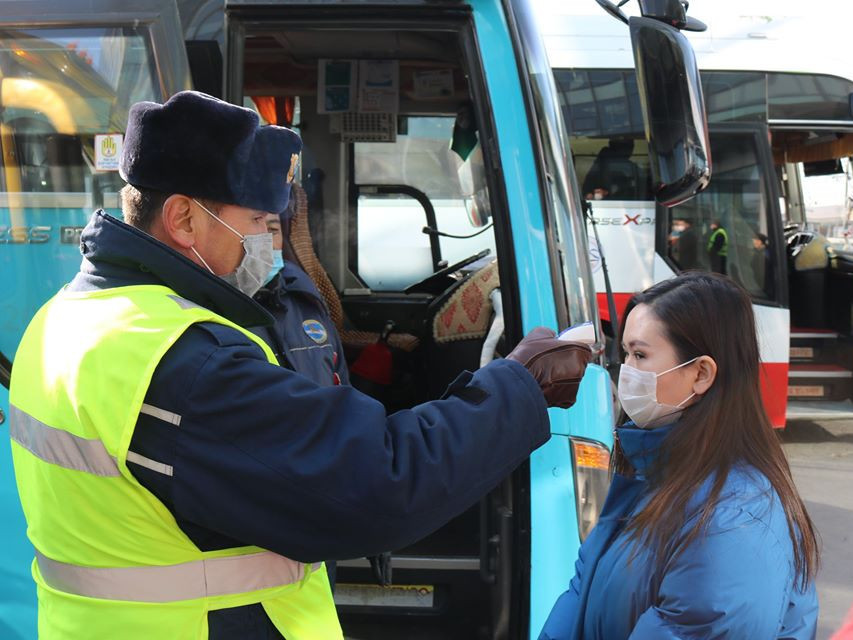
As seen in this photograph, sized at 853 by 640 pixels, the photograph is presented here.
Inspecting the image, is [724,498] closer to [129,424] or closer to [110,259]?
[129,424]

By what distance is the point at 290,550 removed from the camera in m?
1.25

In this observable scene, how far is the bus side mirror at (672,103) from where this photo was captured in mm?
2443

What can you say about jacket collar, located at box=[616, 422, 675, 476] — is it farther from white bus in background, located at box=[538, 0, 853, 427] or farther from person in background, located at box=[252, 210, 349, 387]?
white bus in background, located at box=[538, 0, 853, 427]

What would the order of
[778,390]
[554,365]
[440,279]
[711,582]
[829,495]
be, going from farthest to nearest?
[778,390] < [829,495] < [440,279] < [554,365] < [711,582]

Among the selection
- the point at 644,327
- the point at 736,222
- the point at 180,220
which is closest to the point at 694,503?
the point at 644,327

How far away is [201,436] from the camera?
46.6 inches

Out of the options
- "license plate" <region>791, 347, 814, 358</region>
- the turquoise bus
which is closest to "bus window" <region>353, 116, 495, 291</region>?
the turquoise bus

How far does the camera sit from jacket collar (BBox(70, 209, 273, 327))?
1.29 meters

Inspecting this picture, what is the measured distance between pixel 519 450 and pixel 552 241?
1.24m

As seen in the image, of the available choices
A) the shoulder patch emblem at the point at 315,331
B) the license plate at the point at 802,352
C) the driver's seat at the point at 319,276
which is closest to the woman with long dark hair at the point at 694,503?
the shoulder patch emblem at the point at 315,331

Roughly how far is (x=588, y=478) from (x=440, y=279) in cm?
214

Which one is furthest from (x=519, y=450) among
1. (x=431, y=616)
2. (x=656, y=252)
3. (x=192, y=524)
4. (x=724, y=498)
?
(x=656, y=252)

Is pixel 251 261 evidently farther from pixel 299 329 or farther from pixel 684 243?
pixel 684 243

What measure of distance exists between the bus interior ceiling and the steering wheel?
0.01 m
